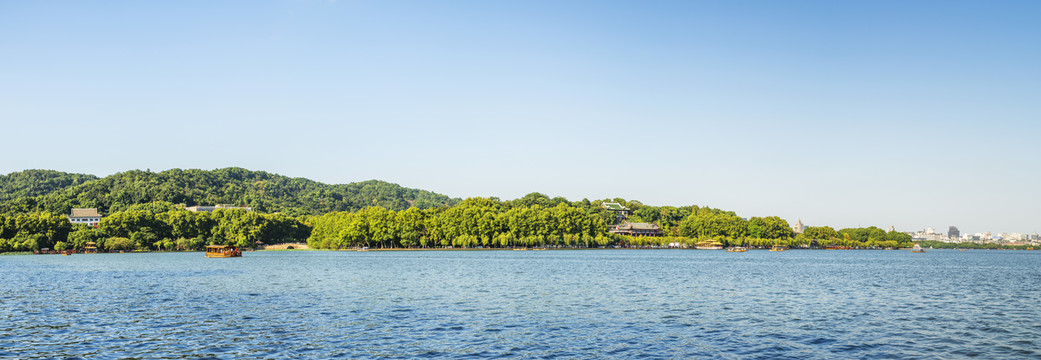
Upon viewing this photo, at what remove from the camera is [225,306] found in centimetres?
3928

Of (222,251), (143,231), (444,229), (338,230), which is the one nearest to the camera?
(222,251)

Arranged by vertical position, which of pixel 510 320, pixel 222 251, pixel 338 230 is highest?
pixel 338 230

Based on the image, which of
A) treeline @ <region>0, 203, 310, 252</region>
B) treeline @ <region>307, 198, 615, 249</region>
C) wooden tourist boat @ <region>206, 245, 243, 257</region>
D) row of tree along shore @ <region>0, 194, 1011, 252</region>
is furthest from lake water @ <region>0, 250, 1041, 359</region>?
treeline @ <region>307, 198, 615, 249</region>

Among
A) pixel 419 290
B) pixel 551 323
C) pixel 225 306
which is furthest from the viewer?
pixel 419 290

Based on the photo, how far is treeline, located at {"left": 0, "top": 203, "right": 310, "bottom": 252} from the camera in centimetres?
14900

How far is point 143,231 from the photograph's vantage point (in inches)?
6565

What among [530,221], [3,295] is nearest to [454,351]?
[3,295]

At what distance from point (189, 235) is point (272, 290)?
147 metres

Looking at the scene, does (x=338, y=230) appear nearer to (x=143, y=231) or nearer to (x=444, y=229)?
(x=444, y=229)

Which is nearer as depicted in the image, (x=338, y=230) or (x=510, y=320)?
(x=510, y=320)

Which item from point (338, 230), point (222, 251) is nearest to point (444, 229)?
point (338, 230)

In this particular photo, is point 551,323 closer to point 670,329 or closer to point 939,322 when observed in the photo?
point 670,329

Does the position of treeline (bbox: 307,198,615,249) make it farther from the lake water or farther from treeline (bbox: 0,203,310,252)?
the lake water

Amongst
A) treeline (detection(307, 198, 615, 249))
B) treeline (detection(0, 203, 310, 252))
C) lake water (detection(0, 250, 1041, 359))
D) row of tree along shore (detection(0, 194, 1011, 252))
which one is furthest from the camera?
treeline (detection(307, 198, 615, 249))
